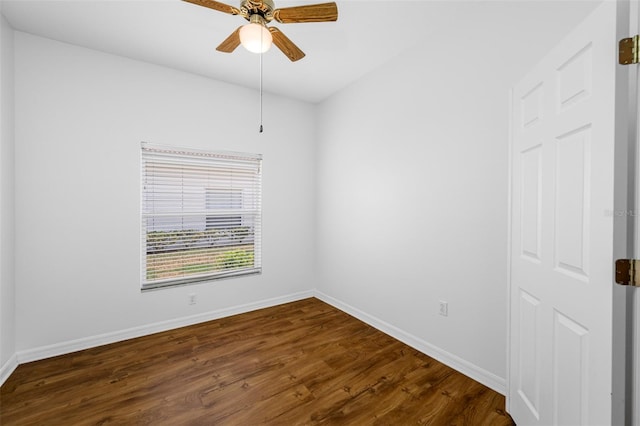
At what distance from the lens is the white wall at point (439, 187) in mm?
1923

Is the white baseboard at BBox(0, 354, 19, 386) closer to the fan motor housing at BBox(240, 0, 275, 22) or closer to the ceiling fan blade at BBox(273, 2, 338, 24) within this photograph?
the fan motor housing at BBox(240, 0, 275, 22)

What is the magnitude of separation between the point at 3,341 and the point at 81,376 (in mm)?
633

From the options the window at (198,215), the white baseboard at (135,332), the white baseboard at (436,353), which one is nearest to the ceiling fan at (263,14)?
the window at (198,215)

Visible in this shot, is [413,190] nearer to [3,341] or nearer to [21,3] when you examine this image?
[21,3]

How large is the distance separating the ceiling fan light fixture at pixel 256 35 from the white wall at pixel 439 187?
1.51m

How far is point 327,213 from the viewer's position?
377cm

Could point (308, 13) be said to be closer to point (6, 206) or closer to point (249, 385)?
point (249, 385)

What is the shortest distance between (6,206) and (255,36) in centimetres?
238

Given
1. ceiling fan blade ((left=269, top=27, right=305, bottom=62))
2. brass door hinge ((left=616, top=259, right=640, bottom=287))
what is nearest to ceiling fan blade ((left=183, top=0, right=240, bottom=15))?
ceiling fan blade ((left=269, top=27, right=305, bottom=62))

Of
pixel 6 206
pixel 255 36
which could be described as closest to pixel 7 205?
pixel 6 206

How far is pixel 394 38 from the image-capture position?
241 cm

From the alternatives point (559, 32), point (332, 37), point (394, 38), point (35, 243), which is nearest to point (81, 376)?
point (35, 243)

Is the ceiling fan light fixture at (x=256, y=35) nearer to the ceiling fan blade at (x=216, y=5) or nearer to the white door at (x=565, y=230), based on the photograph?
the ceiling fan blade at (x=216, y=5)

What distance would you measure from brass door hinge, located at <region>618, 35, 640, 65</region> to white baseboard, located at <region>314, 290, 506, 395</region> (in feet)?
6.40
